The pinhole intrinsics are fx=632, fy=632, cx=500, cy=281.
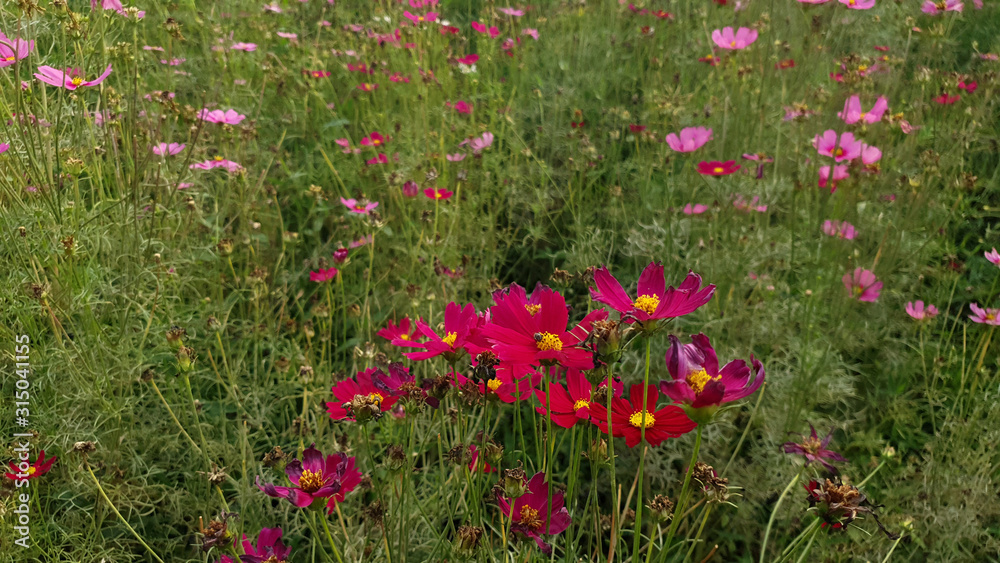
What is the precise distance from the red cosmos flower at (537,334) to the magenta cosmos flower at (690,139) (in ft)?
3.54

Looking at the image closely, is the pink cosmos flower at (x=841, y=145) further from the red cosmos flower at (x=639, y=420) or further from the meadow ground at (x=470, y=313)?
the red cosmos flower at (x=639, y=420)

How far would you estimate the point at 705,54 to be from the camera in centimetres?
264

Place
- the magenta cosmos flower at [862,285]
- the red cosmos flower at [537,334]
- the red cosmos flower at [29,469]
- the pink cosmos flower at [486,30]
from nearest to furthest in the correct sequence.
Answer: the red cosmos flower at [537,334] → the red cosmos flower at [29,469] → the magenta cosmos flower at [862,285] → the pink cosmos flower at [486,30]

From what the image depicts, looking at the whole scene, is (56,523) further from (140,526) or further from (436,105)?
(436,105)

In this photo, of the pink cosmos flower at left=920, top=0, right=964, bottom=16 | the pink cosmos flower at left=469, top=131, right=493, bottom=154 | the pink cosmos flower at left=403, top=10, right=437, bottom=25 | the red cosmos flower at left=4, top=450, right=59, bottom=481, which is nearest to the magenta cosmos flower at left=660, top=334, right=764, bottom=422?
the red cosmos flower at left=4, top=450, right=59, bottom=481

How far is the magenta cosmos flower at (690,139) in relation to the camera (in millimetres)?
1633

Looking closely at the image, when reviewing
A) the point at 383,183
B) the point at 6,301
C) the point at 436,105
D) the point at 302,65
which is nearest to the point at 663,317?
the point at 6,301

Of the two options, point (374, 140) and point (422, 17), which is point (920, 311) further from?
point (422, 17)

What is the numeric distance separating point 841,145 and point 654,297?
134 centimetres

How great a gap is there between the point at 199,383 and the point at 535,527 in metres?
1.05

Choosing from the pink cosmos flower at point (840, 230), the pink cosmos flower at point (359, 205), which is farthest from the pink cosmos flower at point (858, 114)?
the pink cosmos flower at point (359, 205)

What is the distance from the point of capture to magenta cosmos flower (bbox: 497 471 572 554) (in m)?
0.67

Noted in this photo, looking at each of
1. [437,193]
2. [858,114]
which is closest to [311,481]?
[437,193]

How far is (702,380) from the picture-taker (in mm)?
571
